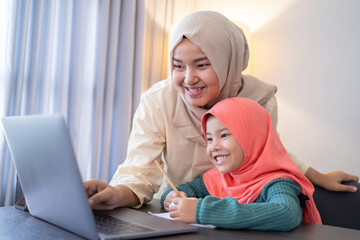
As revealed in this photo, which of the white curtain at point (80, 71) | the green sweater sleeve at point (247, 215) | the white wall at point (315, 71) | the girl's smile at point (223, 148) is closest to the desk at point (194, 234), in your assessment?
the green sweater sleeve at point (247, 215)

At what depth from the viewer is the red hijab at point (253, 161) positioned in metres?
1.12

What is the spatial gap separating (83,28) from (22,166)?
1680mm

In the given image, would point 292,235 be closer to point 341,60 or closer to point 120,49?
point 341,60

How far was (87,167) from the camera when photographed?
8.08 feet

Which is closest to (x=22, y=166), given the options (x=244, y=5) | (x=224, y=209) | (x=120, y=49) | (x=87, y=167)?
(x=224, y=209)

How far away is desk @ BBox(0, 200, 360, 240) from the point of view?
74 cm

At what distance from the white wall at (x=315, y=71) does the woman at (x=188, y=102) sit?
3.19 feet

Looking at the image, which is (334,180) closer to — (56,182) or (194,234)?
(194,234)

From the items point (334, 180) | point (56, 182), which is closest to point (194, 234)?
point (56, 182)

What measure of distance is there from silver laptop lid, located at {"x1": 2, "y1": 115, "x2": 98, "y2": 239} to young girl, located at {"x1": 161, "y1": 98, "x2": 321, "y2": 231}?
0.90 ft

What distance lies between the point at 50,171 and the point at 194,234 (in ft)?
1.03

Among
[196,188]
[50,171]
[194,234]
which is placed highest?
[50,171]

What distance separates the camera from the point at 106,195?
3.46ft

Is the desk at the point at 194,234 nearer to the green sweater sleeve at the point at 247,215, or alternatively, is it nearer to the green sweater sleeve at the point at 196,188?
the green sweater sleeve at the point at 247,215
